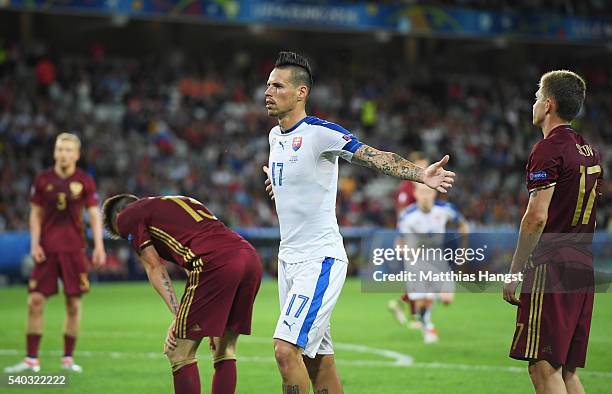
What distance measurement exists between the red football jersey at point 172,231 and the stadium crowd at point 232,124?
18.0 meters

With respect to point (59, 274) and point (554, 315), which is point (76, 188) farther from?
point (554, 315)

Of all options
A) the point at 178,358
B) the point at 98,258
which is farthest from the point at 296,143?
the point at 98,258

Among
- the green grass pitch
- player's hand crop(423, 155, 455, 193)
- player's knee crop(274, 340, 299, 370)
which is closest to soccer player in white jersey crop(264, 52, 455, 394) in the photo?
player's knee crop(274, 340, 299, 370)

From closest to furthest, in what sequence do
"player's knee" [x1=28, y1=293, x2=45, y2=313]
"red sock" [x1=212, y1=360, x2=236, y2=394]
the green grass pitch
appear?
1. "red sock" [x1=212, y1=360, x2=236, y2=394]
2. the green grass pitch
3. "player's knee" [x1=28, y1=293, x2=45, y2=313]

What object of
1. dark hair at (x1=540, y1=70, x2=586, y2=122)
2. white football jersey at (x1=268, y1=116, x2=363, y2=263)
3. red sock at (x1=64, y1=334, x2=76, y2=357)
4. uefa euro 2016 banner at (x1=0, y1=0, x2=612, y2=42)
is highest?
uefa euro 2016 banner at (x1=0, y1=0, x2=612, y2=42)

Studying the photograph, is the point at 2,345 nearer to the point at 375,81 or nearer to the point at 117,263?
the point at 117,263

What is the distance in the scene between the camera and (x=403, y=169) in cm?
641

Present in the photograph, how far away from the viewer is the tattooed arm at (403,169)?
20.3 feet

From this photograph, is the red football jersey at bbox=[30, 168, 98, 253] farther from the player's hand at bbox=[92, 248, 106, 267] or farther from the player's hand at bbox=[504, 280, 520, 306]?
the player's hand at bbox=[504, 280, 520, 306]

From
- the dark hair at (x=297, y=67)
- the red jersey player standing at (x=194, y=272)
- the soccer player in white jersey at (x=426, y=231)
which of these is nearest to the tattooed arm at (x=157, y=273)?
the red jersey player standing at (x=194, y=272)

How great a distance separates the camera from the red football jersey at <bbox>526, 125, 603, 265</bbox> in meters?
6.17

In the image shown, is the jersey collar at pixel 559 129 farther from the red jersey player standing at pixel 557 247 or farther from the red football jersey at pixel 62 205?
the red football jersey at pixel 62 205

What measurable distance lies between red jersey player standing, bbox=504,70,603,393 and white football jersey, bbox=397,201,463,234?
304 inches

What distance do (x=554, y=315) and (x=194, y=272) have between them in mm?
2553
